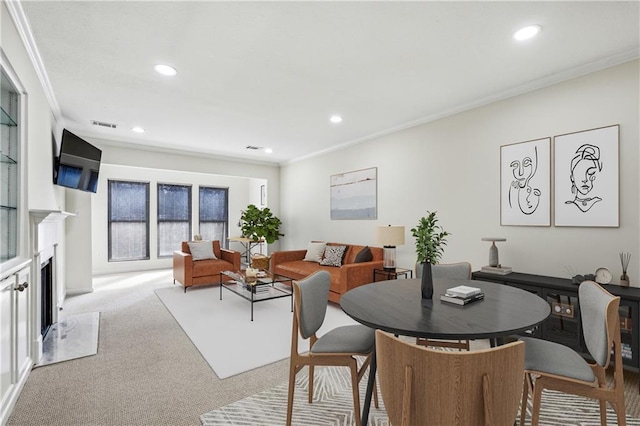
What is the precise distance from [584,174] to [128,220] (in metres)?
8.24

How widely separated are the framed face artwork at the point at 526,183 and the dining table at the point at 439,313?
154 cm

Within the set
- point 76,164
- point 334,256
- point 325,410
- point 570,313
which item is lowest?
point 325,410

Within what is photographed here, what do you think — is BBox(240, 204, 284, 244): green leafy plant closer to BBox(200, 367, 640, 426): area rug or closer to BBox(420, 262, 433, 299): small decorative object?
BBox(200, 367, 640, 426): area rug

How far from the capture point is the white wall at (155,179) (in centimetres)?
564

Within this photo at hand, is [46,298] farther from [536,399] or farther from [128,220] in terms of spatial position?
[536,399]

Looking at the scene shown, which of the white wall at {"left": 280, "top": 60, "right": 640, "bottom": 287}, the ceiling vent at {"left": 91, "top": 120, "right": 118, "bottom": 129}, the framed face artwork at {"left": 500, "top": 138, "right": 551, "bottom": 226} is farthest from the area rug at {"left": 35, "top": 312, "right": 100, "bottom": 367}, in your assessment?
the framed face artwork at {"left": 500, "top": 138, "right": 551, "bottom": 226}

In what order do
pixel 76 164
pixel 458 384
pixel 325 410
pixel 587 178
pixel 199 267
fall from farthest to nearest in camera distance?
pixel 199 267
pixel 76 164
pixel 587 178
pixel 325 410
pixel 458 384

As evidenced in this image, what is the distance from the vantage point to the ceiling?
215cm

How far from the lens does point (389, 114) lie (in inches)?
166

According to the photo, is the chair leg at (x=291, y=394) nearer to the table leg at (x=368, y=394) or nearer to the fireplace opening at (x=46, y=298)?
the table leg at (x=368, y=394)

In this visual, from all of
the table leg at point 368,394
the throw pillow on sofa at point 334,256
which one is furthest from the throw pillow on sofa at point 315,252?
the table leg at point 368,394

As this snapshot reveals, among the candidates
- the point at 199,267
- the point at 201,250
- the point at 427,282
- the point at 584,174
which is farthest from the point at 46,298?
the point at 584,174

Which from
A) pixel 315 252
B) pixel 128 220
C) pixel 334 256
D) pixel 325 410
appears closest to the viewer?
pixel 325 410

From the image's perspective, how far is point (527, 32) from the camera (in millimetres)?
2365
